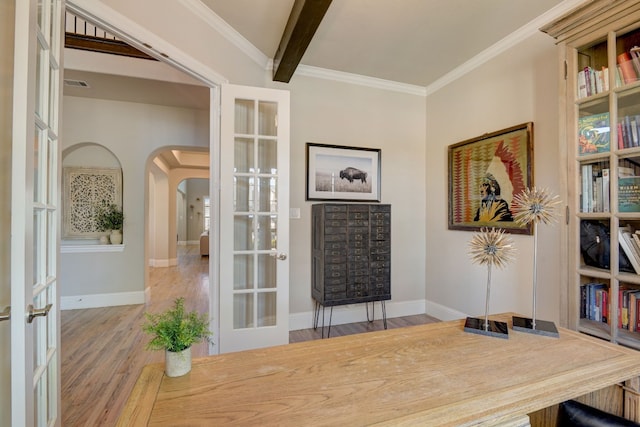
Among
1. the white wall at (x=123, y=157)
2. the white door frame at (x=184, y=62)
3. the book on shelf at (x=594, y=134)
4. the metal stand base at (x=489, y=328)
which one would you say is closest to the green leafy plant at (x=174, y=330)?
the white door frame at (x=184, y=62)

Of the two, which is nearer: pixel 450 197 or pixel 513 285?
pixel 513 285

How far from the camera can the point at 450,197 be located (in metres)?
3.23

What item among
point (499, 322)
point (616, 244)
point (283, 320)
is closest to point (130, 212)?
point (283, 320)

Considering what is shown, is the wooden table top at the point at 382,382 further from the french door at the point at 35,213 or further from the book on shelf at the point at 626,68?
the book on shelf at the point at 626,68

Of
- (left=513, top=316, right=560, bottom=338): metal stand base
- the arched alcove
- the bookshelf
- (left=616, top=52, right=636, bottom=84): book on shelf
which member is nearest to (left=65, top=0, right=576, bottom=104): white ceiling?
the bookshelf

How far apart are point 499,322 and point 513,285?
1474 millimetres

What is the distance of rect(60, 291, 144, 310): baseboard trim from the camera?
3848 millimetres

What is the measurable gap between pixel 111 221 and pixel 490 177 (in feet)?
15.3

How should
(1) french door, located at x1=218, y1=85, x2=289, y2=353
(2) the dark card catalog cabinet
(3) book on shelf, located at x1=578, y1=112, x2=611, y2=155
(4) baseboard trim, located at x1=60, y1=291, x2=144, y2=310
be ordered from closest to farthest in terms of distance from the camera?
(3) book on shelf, located at x1=578, y1=112, x2=611, y2=155, (1) french door, located at x1=218, y1=85, x2=289, y2=353, (2) the dark card catalog cabinet, (4) baseboard trim, located at x1=60, y1=291, x2=144, y2=310

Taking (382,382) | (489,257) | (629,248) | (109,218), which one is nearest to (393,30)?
(489,257)

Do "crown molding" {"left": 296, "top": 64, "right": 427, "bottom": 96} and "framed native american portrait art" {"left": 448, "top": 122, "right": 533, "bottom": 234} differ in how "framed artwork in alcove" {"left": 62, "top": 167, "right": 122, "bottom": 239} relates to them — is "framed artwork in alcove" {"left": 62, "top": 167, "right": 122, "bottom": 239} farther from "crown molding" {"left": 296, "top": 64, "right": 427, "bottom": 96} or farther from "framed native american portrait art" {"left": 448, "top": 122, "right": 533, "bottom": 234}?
"framed native american portrait art" {"left": 448, "top": 122, "right": 533, "bottom": 234}

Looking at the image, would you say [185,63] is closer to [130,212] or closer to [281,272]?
[281,272]

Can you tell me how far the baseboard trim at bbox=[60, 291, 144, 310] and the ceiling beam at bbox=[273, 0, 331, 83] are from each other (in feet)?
11.5

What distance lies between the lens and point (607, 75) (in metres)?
1.64
